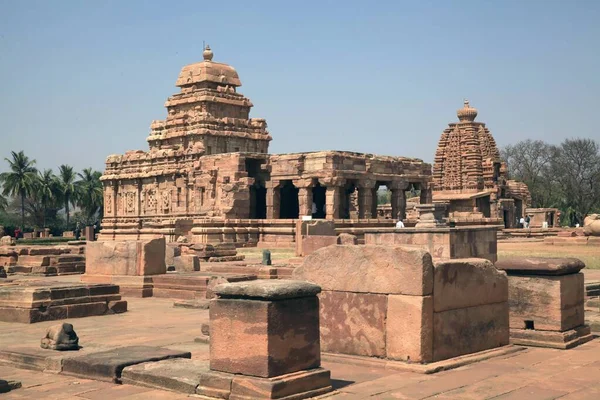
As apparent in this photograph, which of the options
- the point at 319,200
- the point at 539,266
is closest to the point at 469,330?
the point at 539,266

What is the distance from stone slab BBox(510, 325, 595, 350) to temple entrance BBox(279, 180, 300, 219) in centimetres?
2897

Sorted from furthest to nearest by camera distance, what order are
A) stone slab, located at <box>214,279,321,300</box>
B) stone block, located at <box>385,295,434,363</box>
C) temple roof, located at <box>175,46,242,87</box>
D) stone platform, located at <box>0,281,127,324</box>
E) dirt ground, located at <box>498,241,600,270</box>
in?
1. temple roof, located at <box>175,46,242,87</box>
2. dirt ground, located at <box>498,241,600,270</box>
3. stone platform, located at <box>0,281,127,324</box>
4. stone block, located at <box>385,295,434,363</box>
5. stone slab, located at <box>214,279,321,300</box>

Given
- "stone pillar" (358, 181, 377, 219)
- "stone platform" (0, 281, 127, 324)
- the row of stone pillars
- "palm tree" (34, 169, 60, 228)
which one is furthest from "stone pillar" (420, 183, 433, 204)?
"palm tree" (34, 169, 60, 228)

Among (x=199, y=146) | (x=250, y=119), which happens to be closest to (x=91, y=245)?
(x=199, y=146)

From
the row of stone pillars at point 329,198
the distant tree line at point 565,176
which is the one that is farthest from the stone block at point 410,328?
the distant tree line at point 565,176

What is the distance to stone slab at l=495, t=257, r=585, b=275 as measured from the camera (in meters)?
8.45

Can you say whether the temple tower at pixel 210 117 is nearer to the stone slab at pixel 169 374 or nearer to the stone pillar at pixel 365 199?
the stone pillar at pixel 365 199

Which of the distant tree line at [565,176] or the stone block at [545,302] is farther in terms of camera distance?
the distant tree line at [565,176]

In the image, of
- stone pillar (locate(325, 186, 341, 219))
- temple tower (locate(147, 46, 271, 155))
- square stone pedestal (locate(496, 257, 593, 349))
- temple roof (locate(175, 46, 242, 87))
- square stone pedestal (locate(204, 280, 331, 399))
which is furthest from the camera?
temple roof (locate(175, 46, 242, 87))

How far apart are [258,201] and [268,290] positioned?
31.8 metres

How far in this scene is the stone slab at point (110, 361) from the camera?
6.93 metres

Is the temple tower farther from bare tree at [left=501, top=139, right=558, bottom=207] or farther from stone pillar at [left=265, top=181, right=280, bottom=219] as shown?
bare tree at [left=501, top=139, right=558, bottom=207]

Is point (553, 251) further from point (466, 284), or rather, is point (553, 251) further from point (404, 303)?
point (404, 303)

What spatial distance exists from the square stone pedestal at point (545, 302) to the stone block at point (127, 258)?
8670 mm
